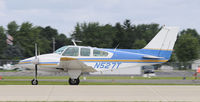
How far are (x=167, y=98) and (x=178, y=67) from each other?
118ft

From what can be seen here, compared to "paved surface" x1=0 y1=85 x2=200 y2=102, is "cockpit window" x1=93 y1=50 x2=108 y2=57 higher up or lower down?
higher up

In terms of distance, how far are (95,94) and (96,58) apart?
9379mm

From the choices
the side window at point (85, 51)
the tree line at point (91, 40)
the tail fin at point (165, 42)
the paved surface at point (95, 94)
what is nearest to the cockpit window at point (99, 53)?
the side window at point (85, 51)

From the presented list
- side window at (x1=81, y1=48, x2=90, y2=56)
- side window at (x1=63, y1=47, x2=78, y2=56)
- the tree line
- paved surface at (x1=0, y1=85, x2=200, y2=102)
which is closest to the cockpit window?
side window at (x1=81, y1=48, x2=90, y2=56)

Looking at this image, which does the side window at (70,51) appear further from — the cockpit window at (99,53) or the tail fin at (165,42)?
the tail fin at (165,42)

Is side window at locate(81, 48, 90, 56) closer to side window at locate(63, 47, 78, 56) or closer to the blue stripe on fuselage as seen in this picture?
side window at locate(63, 47, 78, 56)

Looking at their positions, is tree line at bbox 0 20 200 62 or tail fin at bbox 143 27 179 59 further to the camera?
tree line at bbox 0 20 200 62

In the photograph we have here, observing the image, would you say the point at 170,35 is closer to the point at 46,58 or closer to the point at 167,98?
the point at 46,58

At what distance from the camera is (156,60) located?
18.0 m

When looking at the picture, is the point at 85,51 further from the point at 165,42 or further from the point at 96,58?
the point at 165,42

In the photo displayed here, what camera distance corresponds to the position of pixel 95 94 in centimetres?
810

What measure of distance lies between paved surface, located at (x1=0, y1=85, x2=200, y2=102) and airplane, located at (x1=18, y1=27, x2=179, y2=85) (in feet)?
25.3

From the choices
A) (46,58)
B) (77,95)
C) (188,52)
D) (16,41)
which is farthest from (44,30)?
(77,95)

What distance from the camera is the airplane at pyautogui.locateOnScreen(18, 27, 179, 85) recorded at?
17.0 meters
